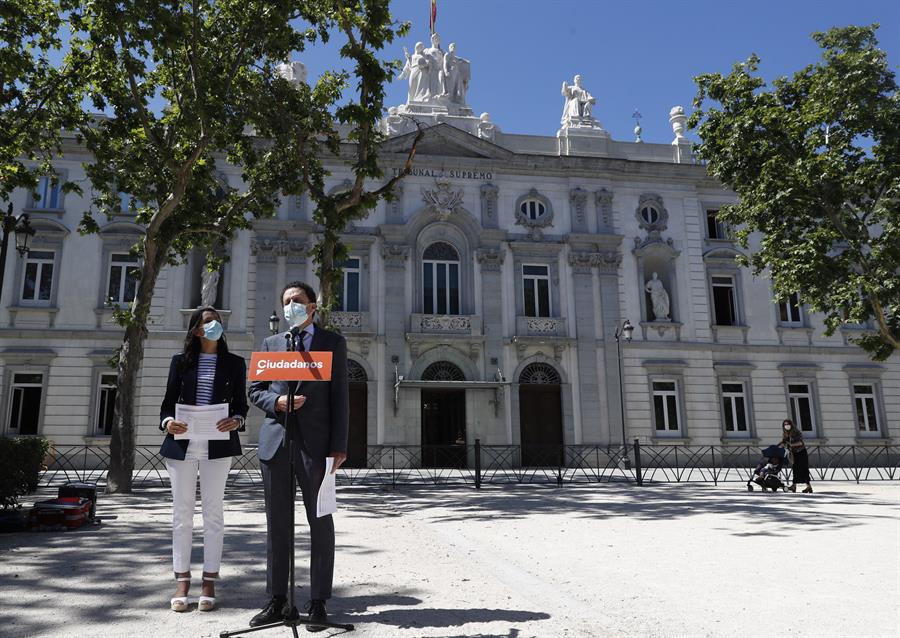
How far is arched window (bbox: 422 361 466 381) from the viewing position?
2488 centimetres

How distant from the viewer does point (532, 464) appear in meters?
24.0

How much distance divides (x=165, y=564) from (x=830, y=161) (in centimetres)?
1743

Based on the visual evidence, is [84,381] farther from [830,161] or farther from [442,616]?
[830,161]

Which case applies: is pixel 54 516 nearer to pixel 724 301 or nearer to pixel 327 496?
pixel 327 496

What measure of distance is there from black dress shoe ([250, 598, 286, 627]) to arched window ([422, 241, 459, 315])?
2129 centimetres

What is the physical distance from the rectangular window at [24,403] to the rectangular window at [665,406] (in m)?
23.2

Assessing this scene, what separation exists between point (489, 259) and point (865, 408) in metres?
17.4

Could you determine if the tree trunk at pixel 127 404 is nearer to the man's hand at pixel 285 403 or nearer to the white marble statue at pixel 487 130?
the man's hand at pixel 285 403

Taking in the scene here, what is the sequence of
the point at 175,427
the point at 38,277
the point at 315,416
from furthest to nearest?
the point at 38,277 < the point at 175,427 < the point at 315,416

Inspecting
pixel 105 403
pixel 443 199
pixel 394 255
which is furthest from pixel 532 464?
pixel 105 403

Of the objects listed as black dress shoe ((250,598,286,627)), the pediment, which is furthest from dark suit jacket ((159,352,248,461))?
the pediment

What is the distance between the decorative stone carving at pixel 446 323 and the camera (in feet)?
81.7

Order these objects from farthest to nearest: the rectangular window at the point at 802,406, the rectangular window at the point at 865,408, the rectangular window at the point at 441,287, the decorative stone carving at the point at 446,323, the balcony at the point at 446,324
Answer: the rectangular window at the point at 865,408 → the rectangular window at the point at 802,406 → the rectangular window at the point at 441,287 → the decorative stone carving at the point at 446,323 → the balcony at the point at 446,324

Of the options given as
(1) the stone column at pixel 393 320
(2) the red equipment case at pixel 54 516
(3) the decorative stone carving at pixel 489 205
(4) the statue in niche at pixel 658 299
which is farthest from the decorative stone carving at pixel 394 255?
(2) the red equipment case at pixel 54 516
